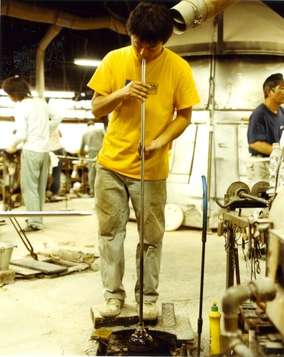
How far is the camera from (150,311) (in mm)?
3607

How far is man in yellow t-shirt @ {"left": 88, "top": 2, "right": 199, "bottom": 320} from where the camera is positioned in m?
3.50

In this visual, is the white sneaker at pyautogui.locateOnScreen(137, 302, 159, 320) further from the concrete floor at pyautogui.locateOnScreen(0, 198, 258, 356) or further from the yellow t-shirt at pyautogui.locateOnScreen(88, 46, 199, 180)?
the yellow t-shirt at pyautogui.locateOnScreen(88, 46, 199, 180)

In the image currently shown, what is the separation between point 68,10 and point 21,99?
5842mm

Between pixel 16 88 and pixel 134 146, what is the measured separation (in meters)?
4.28

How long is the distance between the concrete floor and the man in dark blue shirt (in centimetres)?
110

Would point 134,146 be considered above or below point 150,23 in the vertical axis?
below

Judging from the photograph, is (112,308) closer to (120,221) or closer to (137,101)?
(120,221)

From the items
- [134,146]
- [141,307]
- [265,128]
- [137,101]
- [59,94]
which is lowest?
[141,307]

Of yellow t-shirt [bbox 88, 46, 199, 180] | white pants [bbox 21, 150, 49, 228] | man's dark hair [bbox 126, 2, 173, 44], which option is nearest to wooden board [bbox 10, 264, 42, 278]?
yellow t-shirt [bbox 88, 46, 199, 180]

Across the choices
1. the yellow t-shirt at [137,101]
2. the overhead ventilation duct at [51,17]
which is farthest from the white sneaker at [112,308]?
the overhead ventilation duct at [51,17]

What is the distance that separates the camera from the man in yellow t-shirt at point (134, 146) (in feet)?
11.5

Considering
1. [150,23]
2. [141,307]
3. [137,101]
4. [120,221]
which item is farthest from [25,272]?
[150,23]

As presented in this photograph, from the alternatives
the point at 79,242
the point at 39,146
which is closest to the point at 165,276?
the point at 79,242

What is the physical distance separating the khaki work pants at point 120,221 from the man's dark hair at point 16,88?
404cm
